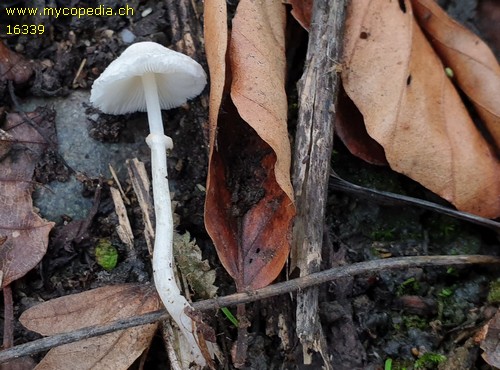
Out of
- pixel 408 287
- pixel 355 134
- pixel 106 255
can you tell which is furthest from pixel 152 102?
pixel 408 287

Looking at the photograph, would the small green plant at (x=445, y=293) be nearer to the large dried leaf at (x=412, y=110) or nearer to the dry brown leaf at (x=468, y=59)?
the large dried leaf at (x=412, y=110)

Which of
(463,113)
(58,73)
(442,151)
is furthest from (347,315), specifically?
(58,73)

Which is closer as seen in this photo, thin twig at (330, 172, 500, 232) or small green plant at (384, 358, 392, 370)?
small green plant at (384, 358, 392, 370)

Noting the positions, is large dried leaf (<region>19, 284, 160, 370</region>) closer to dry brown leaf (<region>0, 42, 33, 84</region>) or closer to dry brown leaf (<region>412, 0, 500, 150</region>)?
dry brown leaf (<region>0, 42, 33, 84</region>)

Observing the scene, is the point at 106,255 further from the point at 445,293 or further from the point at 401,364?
the point at 445,293

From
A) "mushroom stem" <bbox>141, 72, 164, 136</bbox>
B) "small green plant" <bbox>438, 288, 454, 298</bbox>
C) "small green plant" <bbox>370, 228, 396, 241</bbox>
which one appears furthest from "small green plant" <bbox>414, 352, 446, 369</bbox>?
"mushroom stem" <bbox>141, 72, 164, 136</bbox>

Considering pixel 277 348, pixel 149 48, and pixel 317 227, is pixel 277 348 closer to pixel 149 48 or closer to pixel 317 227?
pixel 317 227

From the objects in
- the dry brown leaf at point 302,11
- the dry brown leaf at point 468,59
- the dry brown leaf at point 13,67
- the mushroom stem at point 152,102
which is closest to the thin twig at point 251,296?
the dry brown leaf at point 468,59

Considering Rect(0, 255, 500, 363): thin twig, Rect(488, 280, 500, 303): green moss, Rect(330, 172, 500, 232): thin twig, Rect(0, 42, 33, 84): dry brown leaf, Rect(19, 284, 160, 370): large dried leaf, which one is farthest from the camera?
Rect(0, 42, 33, 84): dry brown leaf
